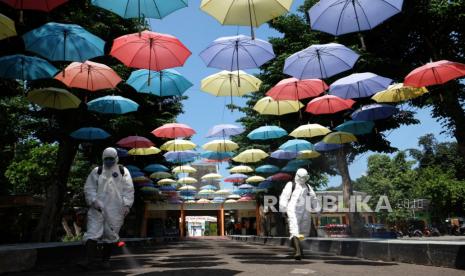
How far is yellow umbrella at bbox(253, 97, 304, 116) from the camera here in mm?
14875

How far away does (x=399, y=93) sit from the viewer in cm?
1313

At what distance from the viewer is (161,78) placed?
1273 centimetres

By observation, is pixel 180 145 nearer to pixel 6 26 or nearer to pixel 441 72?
pixel 441 72

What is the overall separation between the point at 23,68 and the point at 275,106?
7.83m

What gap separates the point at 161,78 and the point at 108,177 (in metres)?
5.57

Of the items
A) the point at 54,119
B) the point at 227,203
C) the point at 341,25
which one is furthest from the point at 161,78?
the point at 227,203

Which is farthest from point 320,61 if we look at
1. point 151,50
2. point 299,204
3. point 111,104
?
point 111,104

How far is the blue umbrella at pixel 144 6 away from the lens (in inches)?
351

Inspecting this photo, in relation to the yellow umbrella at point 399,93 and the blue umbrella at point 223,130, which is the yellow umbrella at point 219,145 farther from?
the yellow umbrella at point 399,93

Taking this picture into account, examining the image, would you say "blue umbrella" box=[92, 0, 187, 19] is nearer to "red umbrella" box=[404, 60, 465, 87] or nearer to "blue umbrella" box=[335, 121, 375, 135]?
"red umbrella" box=[404, 60, 465, 87]

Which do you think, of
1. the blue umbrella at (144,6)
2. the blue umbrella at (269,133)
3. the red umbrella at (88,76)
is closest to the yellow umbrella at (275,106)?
the blue umbrella at (269,133)

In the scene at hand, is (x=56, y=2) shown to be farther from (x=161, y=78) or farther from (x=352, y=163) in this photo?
(x=352, y=163)

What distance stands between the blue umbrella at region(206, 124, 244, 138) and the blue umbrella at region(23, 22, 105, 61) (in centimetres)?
799

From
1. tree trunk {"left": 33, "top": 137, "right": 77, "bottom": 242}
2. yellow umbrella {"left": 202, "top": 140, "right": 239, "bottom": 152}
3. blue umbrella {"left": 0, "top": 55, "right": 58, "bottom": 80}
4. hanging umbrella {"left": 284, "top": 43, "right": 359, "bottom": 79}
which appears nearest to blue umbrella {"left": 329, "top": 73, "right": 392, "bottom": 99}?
hanging umbrella {"left": 284, "top": 43, "right": 359, "bottom": 79}
